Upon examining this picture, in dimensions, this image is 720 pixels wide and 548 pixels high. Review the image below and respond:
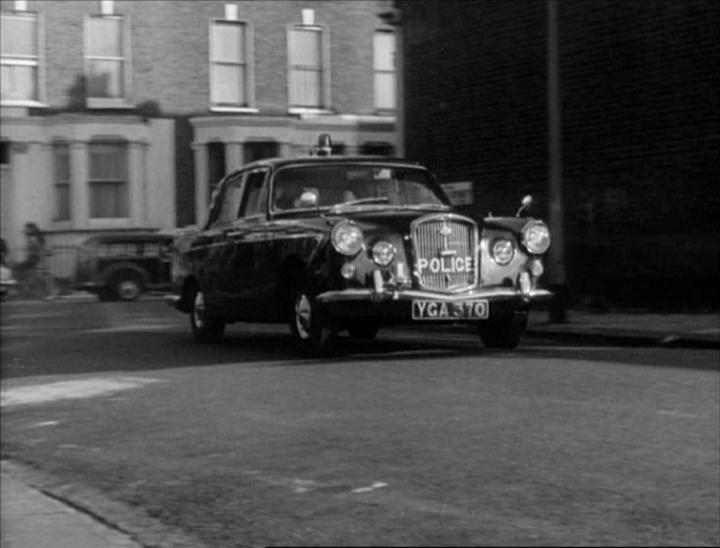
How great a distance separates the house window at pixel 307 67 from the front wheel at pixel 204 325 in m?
8.39

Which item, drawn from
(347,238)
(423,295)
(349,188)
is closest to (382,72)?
(349,188)

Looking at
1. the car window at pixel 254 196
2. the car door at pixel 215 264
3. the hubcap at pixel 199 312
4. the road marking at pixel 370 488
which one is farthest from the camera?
the hubcap at pixel 199 312

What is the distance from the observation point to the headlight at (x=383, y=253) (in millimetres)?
8125

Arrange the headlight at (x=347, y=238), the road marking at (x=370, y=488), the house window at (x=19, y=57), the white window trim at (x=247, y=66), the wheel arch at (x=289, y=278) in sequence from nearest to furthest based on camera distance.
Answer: the house window at (x=19, y=57), the white window trim at (x=247, y=66), the road marking at (x=370, y=488), the headlight at (x=347, y=238), the wheel arch at (x=289, y=278)

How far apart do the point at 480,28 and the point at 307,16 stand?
33 centimetres

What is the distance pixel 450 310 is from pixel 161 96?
405cm

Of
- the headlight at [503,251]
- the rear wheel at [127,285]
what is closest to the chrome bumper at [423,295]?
the headlight at [503,251]

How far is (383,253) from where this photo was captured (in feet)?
26.7

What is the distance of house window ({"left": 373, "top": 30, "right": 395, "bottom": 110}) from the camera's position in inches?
100.0

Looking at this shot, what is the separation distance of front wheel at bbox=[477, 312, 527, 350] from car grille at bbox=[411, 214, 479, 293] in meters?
0.22

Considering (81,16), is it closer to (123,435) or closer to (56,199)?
(56,199)

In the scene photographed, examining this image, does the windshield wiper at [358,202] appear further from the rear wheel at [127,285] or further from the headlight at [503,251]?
the rear wheel at [127,285]

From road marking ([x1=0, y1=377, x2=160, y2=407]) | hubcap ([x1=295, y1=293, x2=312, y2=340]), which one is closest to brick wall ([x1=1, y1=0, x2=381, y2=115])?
road marking ([x1=0, y1=377, x2=160, y2=407])

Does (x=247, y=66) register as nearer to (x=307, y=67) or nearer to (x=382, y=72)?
(x=307, y=67)
